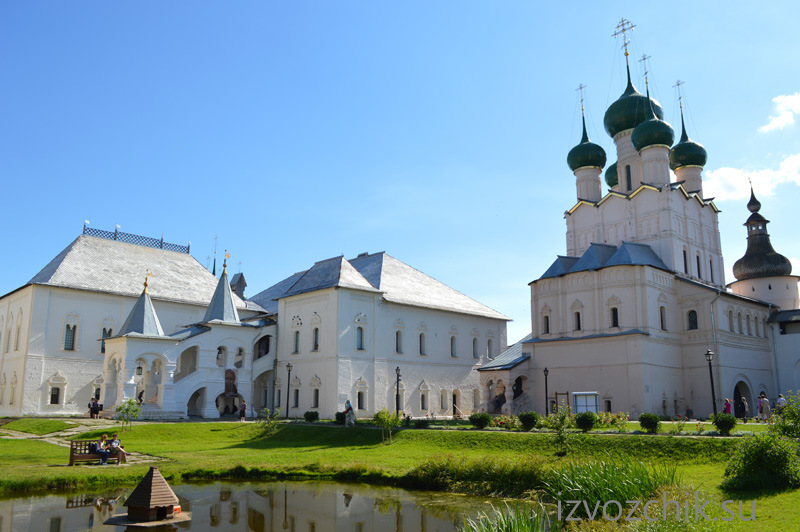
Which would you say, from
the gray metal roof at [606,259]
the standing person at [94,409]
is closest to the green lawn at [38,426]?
the standing person at [94,409]

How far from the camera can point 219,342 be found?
3497 centimetres

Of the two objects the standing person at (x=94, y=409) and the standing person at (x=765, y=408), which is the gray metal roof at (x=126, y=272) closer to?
the standing person at (x=94, y=409)

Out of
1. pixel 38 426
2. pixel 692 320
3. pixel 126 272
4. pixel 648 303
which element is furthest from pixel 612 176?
pixel 38 426

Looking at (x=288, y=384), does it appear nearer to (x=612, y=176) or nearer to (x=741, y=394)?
(x=741, y=394)

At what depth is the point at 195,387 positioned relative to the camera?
33.2 metres

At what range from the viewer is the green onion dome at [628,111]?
134 ft

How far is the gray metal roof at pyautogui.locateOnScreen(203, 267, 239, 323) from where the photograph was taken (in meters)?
36.0

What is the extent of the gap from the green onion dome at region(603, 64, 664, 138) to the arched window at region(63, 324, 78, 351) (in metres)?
34.5

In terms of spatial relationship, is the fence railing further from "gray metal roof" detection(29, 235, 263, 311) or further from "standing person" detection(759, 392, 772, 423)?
"standing person" detection(759, 392, 772, 423)

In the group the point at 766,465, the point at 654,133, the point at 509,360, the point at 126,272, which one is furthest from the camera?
the point at 126,272

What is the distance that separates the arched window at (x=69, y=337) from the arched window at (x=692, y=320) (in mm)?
33344

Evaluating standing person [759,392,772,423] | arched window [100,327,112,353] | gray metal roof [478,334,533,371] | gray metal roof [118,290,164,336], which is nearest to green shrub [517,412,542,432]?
gray metal roof [478,334,533,371]

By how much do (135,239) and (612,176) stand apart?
33.0 metres

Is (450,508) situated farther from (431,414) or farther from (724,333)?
(724,333)
